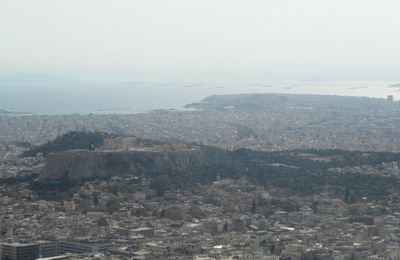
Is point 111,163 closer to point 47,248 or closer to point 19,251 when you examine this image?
point 47,248

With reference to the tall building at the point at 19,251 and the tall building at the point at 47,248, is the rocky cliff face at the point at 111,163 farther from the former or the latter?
the tall building at the point at 19,251

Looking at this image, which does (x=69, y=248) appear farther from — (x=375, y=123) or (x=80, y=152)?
(x=375, y=123)

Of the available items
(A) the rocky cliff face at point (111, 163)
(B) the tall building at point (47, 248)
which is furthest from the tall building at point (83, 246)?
(A) the rocky cliff face at point (111, 163)

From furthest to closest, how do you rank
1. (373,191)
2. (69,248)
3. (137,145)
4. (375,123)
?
(375,123)
(137,145)
(373,191)
(69,248)

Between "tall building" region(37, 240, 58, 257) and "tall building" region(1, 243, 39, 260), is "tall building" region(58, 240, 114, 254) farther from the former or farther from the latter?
"tall building" region(1, 243, 39, 260)

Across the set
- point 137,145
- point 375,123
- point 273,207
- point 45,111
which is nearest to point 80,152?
point 137,145

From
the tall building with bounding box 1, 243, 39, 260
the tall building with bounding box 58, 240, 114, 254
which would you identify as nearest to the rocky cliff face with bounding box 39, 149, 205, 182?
the tall building with bounding box 58, 240, 114, 254
